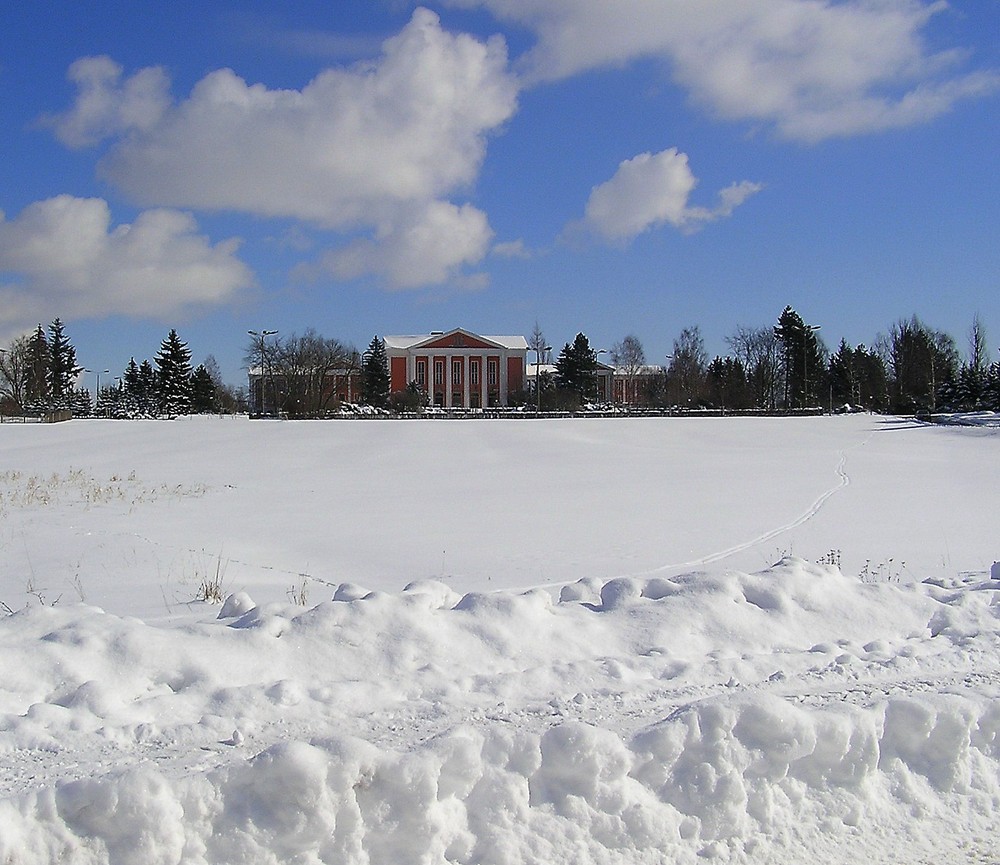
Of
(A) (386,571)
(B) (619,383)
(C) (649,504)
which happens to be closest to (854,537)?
(C) (649,504)

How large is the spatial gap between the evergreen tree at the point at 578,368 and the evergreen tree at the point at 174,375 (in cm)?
3852

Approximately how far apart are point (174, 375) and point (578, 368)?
41.2 metres

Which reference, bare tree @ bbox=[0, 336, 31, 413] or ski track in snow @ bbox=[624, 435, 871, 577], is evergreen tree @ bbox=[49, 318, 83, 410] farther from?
ski track in snow @ bbox=[624, 435, 871, 577]

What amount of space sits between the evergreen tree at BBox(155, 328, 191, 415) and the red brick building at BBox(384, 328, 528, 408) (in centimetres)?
2505

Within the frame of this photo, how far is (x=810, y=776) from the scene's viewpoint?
4.02 meters

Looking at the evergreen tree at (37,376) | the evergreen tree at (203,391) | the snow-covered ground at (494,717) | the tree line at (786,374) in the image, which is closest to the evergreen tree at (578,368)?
the tree line at (786,374)

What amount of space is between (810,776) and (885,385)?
339 feet

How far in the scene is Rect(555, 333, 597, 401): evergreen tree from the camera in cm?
9975

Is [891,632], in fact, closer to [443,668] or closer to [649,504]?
[443,668]

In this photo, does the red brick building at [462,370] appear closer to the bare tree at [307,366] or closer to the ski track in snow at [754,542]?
the bare tree at [307,366]

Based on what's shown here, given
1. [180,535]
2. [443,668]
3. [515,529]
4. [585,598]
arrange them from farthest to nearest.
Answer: [515,529] < [180,535] < [585,598] < [443,668]

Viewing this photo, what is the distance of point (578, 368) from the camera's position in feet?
328

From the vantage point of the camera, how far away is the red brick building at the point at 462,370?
107000 mm

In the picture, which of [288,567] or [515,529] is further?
[515,529]
